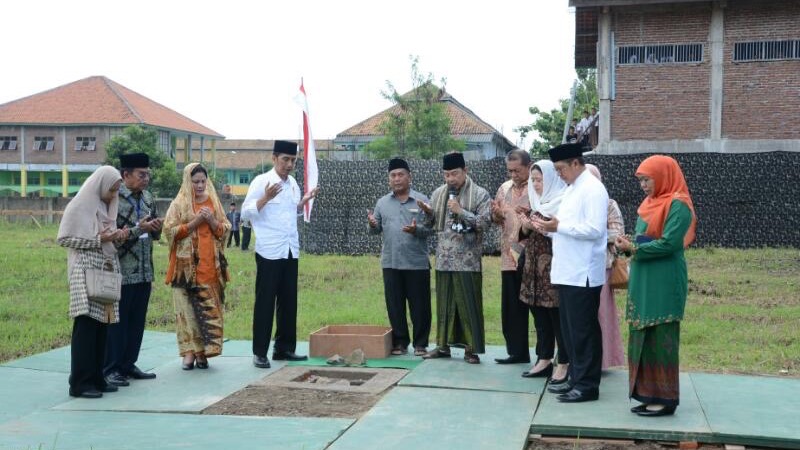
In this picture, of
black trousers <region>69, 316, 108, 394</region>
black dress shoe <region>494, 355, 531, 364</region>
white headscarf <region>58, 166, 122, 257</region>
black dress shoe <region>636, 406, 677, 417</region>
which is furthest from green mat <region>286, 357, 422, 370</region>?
black dress shoe <region>636, 406, 677, 417</region>

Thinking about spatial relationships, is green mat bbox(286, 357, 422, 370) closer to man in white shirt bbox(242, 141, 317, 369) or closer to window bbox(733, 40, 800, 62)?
man in white shirt bbox(242, 141, 317, 369)

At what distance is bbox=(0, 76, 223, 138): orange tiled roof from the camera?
161 ft

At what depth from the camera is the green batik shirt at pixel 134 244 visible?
6.37m

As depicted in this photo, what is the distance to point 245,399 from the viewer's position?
5859 millimetres

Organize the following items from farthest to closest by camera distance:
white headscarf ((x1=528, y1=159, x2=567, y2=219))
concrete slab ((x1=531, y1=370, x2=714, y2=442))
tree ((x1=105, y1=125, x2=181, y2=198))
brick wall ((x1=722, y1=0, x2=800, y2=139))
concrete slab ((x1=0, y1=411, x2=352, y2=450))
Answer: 1. tree ((x1=105, y1=125, x2=181, y2=198))
2. brick wall ((x1=722, y1=0, x2=800, y2=139))
3. white headscarf ((x1=528, y1=159, x2=567, y2=219))
4. concrete slab ((x1=531, y1=370, x2=714, y2=442))
5. concrete slab ((x1=0, y1=411, x2=352, y2=450))

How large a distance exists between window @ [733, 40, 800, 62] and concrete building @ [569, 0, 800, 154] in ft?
0.07

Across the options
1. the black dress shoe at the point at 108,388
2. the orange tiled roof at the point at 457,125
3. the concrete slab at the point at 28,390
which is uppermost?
the orange tiled roof at the point at 457,125

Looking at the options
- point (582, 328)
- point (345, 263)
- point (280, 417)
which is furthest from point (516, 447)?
point (345, 263)

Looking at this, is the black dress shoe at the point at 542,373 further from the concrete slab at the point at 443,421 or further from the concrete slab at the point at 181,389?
the concrete slab at the point at 181,389

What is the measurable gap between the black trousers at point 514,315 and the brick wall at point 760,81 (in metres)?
13.2

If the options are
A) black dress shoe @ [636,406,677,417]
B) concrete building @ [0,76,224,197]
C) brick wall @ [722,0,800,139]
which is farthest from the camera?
concrete building @ [0,76,224,197]

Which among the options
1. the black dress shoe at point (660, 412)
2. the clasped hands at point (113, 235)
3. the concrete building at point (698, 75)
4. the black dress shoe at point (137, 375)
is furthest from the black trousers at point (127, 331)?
the concrete building at point (698, 75)

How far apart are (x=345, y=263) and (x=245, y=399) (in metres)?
8.81

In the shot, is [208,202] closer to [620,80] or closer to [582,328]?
[582,328]
